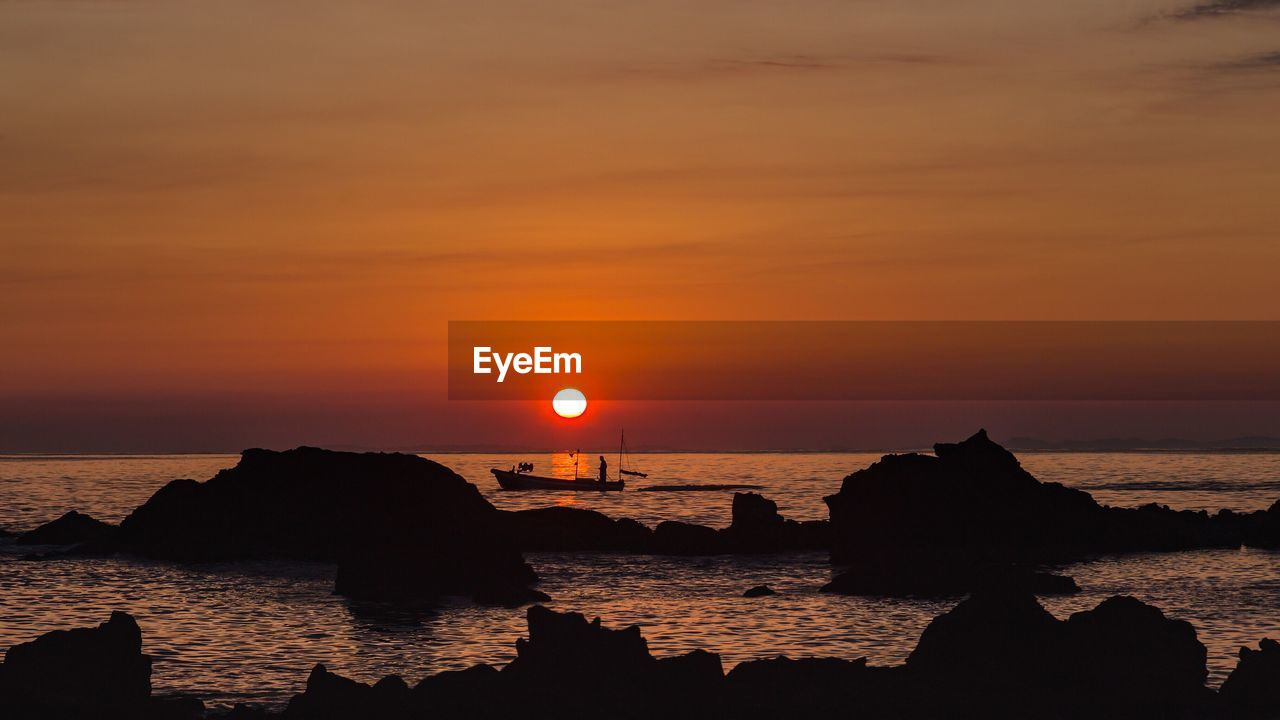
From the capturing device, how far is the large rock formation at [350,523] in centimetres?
5131

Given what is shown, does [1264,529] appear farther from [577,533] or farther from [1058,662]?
[1058,662]

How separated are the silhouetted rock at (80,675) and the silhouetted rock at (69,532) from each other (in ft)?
170

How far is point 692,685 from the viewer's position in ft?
81.3

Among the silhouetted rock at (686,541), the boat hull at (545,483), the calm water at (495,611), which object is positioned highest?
the boat hull at (545,483)

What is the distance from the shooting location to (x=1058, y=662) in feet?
87.9

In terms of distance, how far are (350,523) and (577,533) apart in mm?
14635

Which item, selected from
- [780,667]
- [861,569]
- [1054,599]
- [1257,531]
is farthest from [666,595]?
[1257,531]

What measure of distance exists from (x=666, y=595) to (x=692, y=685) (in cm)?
2762

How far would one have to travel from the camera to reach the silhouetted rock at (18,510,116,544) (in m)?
74.8

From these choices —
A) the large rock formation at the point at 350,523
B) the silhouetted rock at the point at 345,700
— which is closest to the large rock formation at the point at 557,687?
the silhouetted rock at the point at 345,700

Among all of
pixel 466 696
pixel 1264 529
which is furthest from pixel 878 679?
pixel 1264 529

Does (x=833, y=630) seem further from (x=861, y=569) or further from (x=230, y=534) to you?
(x=230, y=534)

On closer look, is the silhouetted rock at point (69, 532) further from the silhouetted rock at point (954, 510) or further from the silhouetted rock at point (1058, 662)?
the silhouetted rock at point (1058, 662)

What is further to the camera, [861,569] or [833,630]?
[861,569]
